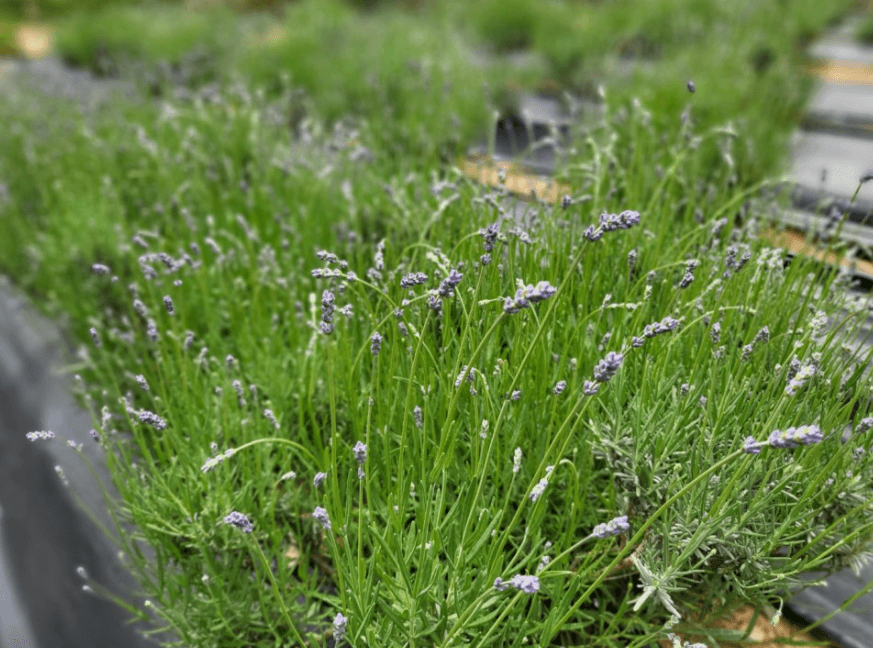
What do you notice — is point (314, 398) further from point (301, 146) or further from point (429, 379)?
point (301, 146)

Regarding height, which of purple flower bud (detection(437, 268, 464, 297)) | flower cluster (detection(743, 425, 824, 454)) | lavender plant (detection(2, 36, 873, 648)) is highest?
purple flower bud (detection(437, 268, 464, 297))

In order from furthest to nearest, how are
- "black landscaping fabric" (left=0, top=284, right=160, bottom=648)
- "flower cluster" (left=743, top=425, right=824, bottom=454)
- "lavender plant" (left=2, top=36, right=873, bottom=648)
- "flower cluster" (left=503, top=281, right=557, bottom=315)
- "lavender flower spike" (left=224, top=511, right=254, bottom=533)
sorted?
"black landscaping fabric" (left=0, top=284, right=160, bottom=648)
"lavender plant" (left=2, top=36, right=873, bottom=648)
"lavender flower spike" (left=224, top=511, right=254, bottom=533)
"flower cluster" (left=503, top=281, right=557, bottom=315)
"flower cluster" (left=743, top=425, right=824, bottom=454)

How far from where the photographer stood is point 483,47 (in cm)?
800

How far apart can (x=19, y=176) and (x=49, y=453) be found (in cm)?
298

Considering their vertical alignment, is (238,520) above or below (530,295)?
below

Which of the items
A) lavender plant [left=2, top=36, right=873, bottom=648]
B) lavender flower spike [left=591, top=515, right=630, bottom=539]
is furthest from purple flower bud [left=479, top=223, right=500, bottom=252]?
lavender flower spike [left=591, top=515, right=630, bottom=539]

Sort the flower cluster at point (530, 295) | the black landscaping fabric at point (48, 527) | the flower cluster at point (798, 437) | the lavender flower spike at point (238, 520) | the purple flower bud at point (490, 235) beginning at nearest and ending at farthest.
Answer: the flower cluster at point (798, 437) < the flower cluster at point (530, 295) < the lavender flower spike at point (238, 520) < the purple flower bud at point (490, 235) < the black landscaping fabric at point (48, 527)

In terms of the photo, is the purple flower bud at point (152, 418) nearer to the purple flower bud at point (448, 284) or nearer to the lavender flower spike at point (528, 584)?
the purple flower bud at point (448, 284)

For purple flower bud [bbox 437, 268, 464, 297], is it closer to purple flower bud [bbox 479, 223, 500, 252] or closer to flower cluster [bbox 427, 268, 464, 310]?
flower cluster [bbox 427, 268, 464, 310]

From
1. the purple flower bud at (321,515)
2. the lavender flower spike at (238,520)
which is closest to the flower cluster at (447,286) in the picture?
the purple flower bud at (321,515)

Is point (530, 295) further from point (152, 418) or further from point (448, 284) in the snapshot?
point (152, 418)

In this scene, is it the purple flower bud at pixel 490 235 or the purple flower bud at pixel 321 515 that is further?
the purple flower bud at pixel 490 235

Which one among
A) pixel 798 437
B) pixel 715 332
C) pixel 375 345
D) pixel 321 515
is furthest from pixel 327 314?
pixel 715 332

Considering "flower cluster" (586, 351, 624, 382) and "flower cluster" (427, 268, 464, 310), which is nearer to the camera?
"flower cluster" (586, 351, 624, 382)
